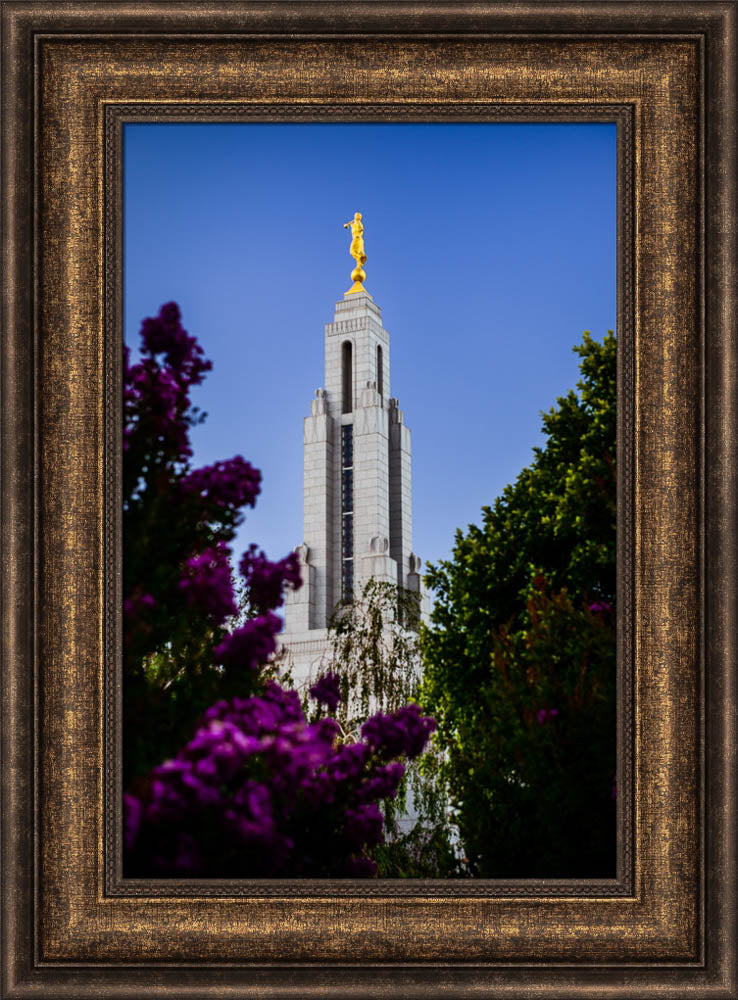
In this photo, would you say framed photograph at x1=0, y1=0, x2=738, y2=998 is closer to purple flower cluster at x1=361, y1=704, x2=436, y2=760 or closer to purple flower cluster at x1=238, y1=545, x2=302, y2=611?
purple flower cluster at x1=238, y1=545, x2=302, y2=611

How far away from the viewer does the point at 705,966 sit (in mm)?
3291

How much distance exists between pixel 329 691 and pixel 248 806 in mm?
643

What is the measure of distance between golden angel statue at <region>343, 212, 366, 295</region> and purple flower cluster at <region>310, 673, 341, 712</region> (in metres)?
1.59

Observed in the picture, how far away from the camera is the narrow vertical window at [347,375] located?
3715 mm

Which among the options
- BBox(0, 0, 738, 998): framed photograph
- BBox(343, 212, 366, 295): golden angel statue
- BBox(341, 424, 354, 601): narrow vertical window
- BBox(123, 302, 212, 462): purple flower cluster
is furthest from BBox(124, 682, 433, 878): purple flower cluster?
BBox(343, 212, 366, 295): golden angel statue

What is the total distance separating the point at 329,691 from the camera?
12.3ft

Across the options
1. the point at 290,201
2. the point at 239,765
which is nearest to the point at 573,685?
the point at 239,765

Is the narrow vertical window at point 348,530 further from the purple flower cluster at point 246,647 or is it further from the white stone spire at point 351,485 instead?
the purple flower cluster at point 246,647

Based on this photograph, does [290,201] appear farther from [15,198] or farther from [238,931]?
[238,931]

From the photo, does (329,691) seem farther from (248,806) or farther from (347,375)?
(347,375)

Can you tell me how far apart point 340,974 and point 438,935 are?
368 millimetres

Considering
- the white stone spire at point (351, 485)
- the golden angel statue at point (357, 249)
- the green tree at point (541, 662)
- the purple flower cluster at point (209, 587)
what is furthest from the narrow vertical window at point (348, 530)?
the golden angel statue at point (357, 249)

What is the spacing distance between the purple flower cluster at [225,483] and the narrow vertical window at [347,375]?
51 centimetres

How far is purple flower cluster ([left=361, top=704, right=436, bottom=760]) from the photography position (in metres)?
3.72
